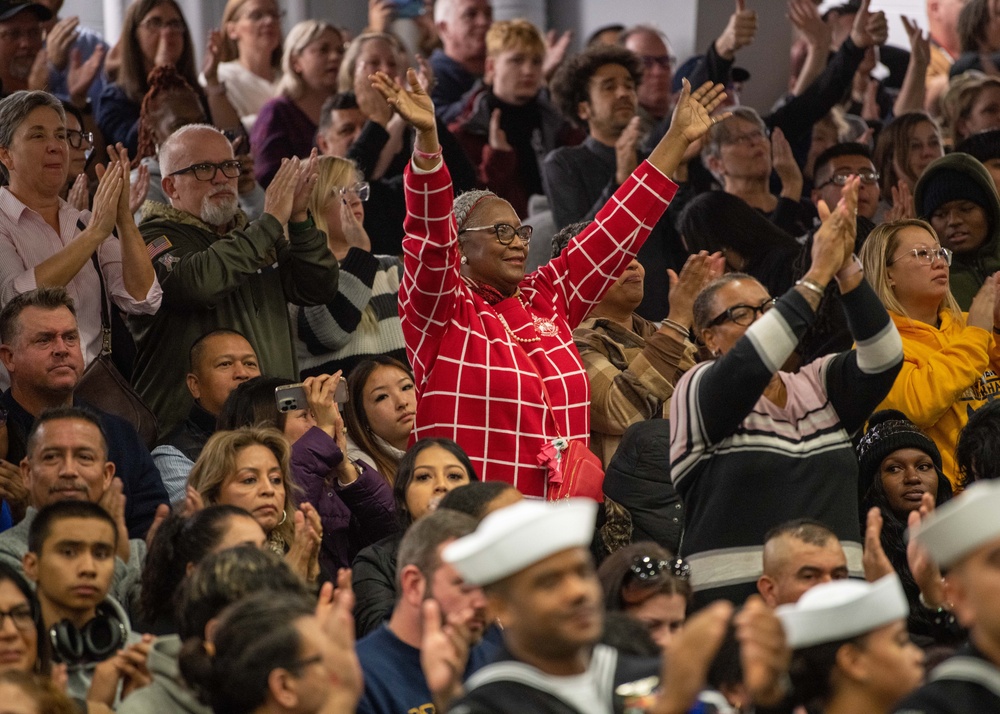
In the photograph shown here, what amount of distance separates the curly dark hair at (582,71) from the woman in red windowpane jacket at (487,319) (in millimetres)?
2216

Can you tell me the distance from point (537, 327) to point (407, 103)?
0.83 metres

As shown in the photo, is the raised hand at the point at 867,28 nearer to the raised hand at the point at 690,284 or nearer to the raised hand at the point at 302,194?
the raised hand at the point at 690,284

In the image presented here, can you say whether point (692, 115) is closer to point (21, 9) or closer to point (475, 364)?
point (475, 364)

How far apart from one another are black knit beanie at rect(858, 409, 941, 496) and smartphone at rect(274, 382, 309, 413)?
180cm

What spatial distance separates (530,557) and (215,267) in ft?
9.82

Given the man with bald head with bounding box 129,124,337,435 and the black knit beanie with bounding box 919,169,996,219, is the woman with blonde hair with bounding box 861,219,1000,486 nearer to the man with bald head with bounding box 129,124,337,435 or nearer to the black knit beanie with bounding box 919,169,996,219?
the black knit beanie with bounding box 919,169,996,219

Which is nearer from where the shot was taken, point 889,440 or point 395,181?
point 889,440

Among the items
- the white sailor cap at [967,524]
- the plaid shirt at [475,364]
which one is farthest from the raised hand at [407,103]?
the white sailor cap at [967,524]

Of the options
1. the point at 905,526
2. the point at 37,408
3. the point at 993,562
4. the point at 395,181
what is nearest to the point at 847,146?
the point at 395,181

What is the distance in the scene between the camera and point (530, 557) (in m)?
2.84

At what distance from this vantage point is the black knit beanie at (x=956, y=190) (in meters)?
6.65

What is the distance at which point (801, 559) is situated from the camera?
4.20 m

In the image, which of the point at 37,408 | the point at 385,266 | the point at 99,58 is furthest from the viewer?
the point at 99,58

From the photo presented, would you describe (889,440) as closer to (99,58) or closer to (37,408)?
(37,408)
